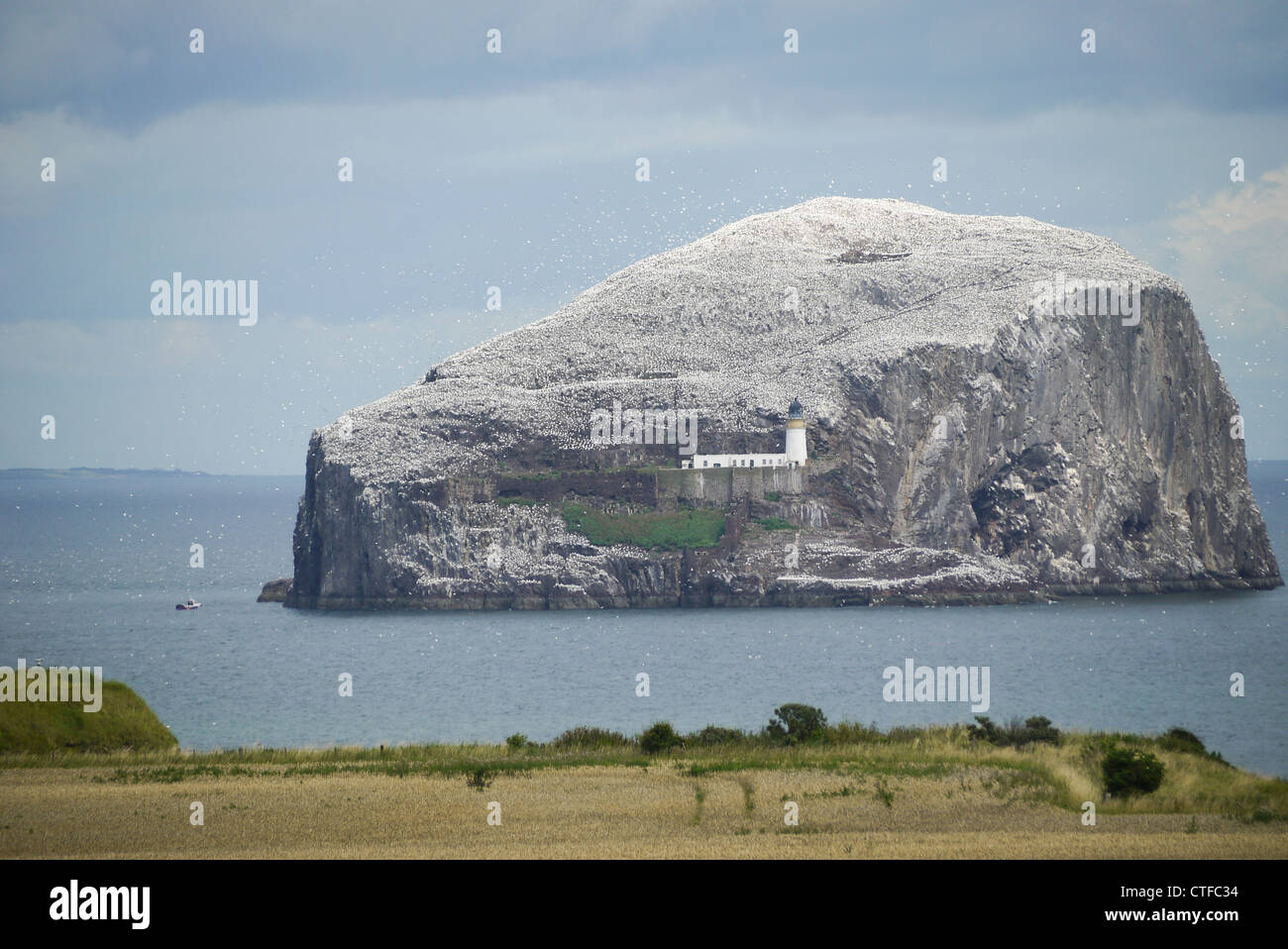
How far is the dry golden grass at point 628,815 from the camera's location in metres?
24.7

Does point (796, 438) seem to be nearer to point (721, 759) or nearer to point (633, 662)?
point (633, 662)

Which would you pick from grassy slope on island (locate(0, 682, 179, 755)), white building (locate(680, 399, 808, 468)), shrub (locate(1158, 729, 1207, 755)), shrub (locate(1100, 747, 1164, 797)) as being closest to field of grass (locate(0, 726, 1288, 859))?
shrub (locate(1100, 747, 1164, 797))

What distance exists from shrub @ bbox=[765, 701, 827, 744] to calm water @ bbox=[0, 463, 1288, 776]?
406 inches

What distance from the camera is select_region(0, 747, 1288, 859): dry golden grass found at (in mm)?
24688

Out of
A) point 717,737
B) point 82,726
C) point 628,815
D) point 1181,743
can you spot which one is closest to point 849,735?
point 717,737

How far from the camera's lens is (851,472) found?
100875mm

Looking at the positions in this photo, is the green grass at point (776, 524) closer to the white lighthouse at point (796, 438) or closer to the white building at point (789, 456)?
the white building at point (789, 456)

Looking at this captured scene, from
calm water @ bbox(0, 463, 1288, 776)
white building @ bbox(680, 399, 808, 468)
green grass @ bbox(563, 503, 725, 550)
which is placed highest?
white building @ bbox(680, 399, 808, 468)

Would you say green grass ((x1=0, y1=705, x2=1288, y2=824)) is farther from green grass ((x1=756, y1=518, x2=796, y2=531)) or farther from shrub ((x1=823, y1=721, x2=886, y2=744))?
green grass ((x1=756, y1=518, x2=796, y2=531))

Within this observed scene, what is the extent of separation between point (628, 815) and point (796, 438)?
73.8 m

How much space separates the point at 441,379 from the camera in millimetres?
117125

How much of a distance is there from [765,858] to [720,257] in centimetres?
11352

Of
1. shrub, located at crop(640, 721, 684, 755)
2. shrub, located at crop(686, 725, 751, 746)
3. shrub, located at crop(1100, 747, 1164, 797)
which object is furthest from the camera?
shrub, located at crop(686, 725, 751, 746)
